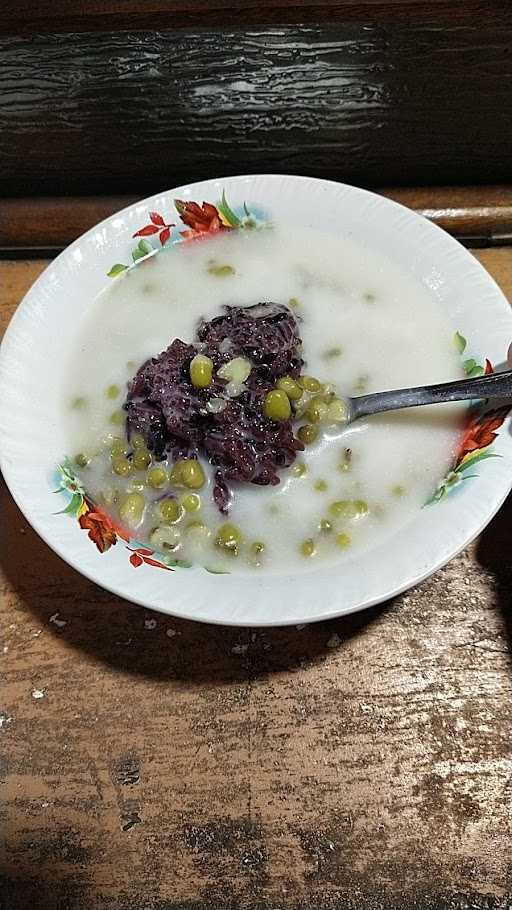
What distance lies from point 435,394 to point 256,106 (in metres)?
0.92

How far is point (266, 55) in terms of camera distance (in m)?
1.72

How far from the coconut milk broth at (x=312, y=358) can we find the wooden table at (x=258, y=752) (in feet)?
0.79

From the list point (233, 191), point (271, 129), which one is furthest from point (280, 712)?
point (271, 129)

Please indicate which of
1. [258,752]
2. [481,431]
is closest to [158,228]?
[481,431]

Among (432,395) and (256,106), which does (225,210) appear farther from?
(432,395)

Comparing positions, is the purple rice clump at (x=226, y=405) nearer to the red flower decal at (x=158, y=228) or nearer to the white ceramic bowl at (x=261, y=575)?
the white ceramic bowl at (x=261, y=575)

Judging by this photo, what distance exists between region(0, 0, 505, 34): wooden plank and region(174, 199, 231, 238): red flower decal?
15.7 inches

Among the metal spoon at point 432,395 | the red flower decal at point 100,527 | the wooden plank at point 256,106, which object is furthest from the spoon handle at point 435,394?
the wooden plank at point 256,106

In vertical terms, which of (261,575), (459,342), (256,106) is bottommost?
(261,575)

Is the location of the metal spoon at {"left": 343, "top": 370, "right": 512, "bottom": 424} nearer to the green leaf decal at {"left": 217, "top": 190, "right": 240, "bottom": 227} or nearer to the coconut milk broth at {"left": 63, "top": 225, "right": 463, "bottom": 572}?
the coconut milk broth at {"left": 63, "top": 225, "right": 463, "bottom": 572}

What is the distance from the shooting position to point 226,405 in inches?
50.5

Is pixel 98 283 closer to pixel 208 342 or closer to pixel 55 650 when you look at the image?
pixel 208 342

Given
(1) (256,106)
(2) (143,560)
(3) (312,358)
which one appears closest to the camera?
(2) (143,560)

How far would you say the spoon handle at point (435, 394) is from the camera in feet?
4.16
